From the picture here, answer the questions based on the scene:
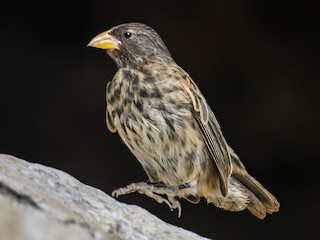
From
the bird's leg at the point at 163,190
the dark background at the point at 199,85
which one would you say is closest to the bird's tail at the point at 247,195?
the bird's leg at the point at 163,190

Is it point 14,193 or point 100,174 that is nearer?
point 14,193

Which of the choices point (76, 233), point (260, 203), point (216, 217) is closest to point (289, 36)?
point (216, 217)

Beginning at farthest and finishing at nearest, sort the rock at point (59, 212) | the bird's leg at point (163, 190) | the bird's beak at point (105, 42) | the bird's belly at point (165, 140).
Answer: the bird's beak at point (105, 42) < the bird's leg at point (163, 190) < the bird's belly at point (165, 140) < the rock at point (59, 212)

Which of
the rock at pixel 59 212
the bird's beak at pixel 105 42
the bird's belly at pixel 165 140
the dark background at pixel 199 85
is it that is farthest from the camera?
the dark background at pixel 199 85

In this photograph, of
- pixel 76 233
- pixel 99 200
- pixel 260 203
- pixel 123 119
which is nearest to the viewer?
pixel 76 233

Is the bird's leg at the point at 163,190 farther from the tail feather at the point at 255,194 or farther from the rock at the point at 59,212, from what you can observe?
the rock at the point at 59,212

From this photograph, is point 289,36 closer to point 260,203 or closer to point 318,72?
point 318,72

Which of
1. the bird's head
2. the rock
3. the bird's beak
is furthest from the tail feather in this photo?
the rock
